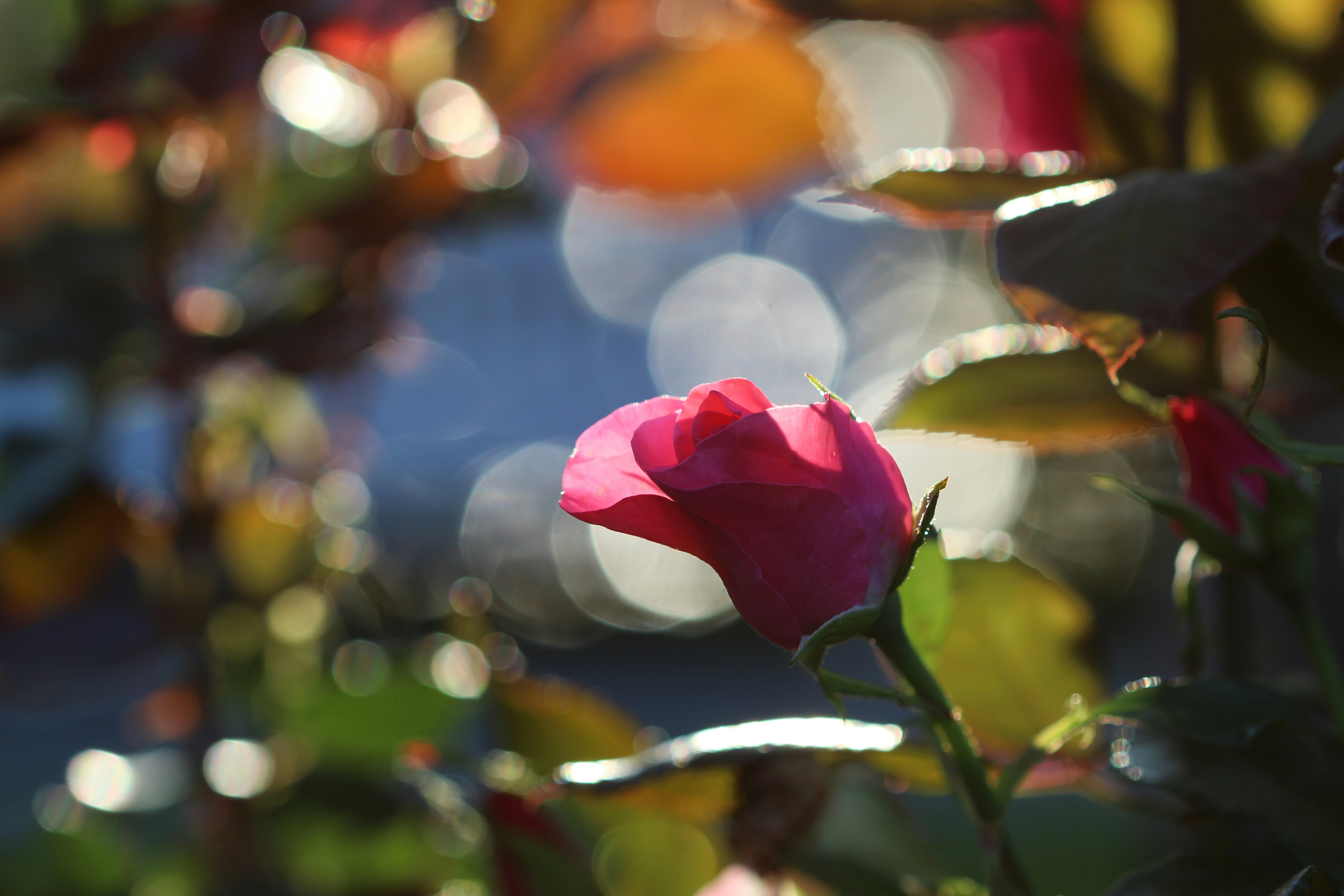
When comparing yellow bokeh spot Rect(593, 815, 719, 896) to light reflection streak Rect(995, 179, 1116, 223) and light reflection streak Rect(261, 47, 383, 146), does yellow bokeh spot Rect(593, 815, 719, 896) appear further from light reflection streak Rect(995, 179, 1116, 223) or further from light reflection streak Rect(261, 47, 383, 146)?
light reflection streak Rect(261, 47, 383, 146)

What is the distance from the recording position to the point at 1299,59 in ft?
1.12

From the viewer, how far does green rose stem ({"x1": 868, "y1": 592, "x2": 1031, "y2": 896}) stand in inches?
9.3

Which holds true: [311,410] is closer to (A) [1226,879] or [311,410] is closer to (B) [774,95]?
(B) [774,95]

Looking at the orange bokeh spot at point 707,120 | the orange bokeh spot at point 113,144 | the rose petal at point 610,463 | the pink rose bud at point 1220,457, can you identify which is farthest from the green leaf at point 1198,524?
the orange bokeh spot at point 113,144

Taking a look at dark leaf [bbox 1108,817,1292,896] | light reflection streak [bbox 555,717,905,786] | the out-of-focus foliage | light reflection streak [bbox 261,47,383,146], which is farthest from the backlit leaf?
light reflection streak [bbox 261,47,383,146]

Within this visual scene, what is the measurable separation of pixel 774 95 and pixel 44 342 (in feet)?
1.62

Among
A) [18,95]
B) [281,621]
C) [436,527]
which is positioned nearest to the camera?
[18,95]

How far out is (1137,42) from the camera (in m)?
0.37

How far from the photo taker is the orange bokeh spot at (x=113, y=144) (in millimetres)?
625

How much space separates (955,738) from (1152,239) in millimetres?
128

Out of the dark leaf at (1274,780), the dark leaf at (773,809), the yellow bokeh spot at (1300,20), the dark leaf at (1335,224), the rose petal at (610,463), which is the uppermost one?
the yellow bokeh spot at (1300,20)

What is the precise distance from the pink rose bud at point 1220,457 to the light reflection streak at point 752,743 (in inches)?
4.2

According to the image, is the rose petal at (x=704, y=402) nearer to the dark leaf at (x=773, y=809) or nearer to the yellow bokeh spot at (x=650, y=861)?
the dark leaf at (x=773, y=809)

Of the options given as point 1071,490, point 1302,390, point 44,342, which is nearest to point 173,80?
point 44,342
